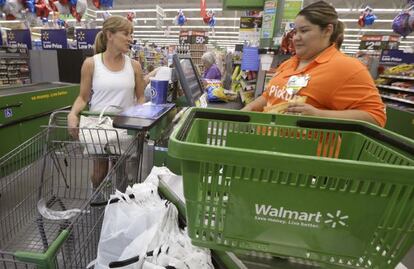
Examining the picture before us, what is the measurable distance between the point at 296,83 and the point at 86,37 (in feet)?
18.0

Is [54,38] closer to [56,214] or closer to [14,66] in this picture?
[14,66]

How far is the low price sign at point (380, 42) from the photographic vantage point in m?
9.33

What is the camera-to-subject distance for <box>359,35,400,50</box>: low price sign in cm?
933

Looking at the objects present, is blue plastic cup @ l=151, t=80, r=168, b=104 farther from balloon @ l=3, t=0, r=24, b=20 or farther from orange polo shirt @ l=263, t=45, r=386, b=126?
balloon @ l=3, t=0, r=24, b=20

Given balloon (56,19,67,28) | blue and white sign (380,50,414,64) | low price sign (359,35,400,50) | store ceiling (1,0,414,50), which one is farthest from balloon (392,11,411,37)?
balloon (56,19,67,28)

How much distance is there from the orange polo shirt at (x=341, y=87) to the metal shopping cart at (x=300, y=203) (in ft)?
1.72

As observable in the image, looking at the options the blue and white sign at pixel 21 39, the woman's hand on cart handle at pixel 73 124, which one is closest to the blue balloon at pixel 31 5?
the blue and white sign at pixel 21 39

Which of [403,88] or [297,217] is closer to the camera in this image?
[297,217]

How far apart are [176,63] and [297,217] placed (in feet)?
4.61

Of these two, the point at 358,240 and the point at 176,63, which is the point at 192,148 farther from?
the point at 176,63

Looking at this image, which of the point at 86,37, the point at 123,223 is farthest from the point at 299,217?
the point at 86,37

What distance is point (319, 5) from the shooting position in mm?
1456

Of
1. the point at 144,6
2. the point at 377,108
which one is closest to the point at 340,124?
the point at 377,108

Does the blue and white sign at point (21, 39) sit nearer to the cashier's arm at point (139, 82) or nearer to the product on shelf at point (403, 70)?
the cashier's arm at point (139, 82)
